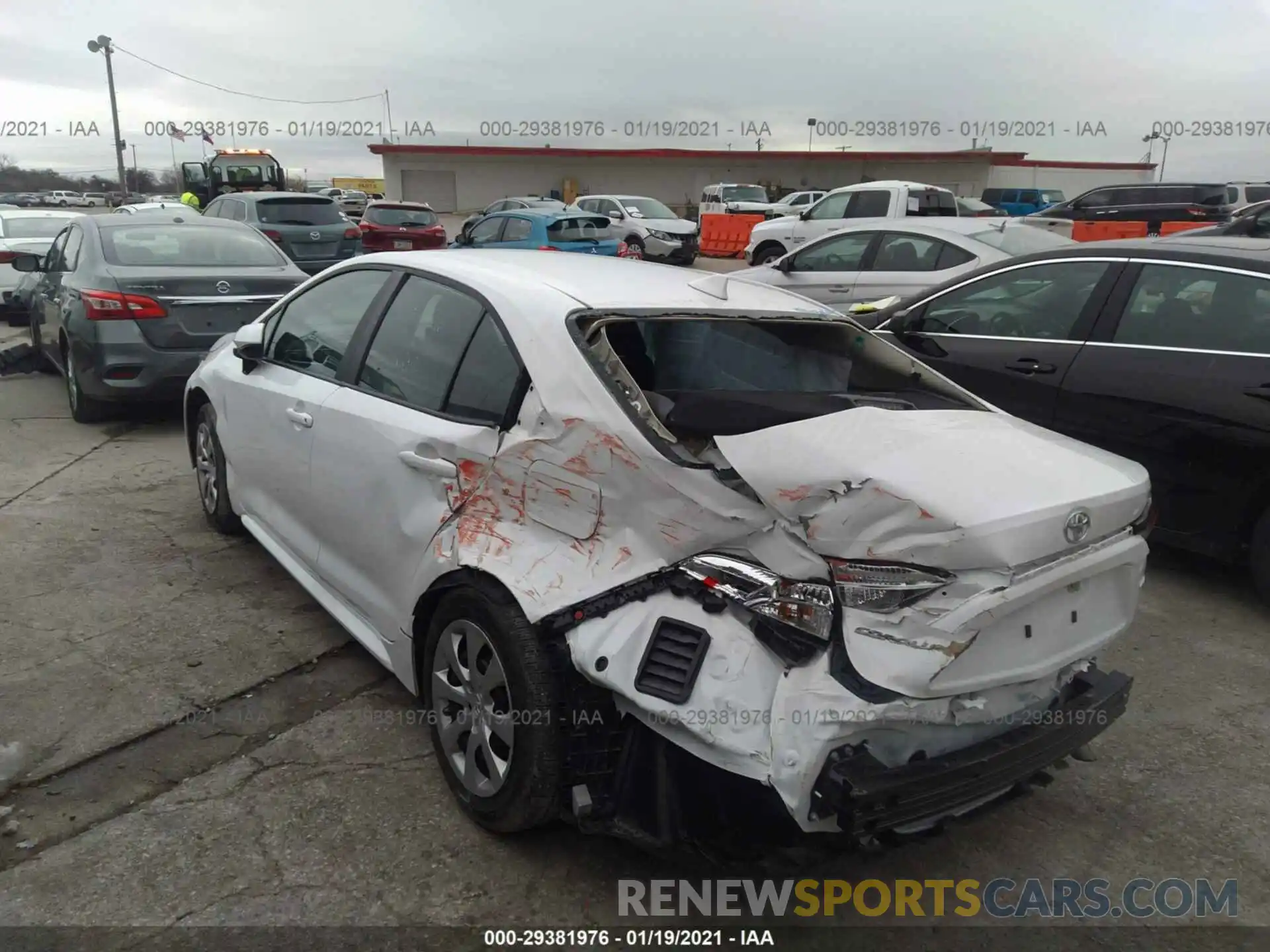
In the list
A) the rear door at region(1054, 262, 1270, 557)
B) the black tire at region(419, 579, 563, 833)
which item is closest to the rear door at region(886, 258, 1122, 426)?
the rear door at region(1054, 262, 1270, 557)

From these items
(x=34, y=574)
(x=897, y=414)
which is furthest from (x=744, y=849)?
(x=34, y=574)

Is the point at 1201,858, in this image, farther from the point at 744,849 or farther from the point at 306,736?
the point at 306,736

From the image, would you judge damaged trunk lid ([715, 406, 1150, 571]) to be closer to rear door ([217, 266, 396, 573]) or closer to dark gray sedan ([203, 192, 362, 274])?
rear door ([217, 266, 396, 573])

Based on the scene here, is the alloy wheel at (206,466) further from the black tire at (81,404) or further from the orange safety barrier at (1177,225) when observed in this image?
the orange safety barrier at (1177,225)

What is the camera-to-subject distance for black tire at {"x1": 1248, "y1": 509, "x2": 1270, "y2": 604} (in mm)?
4199

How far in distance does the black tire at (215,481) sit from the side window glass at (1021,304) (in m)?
4.00

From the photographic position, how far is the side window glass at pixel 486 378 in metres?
2.78

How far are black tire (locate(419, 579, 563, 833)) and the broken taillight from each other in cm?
82

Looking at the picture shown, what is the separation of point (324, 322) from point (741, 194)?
28.8 metres

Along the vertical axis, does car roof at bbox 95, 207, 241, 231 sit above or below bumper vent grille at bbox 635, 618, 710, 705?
above

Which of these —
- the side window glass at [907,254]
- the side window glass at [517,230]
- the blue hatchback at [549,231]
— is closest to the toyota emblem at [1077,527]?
the side window glass at [907,254]

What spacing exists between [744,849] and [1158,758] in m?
1.84

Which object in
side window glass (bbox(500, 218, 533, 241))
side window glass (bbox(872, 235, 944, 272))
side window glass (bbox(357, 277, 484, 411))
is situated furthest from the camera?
side window glass (bbox(500, 218, 533, 241))

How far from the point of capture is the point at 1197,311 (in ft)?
14.6
